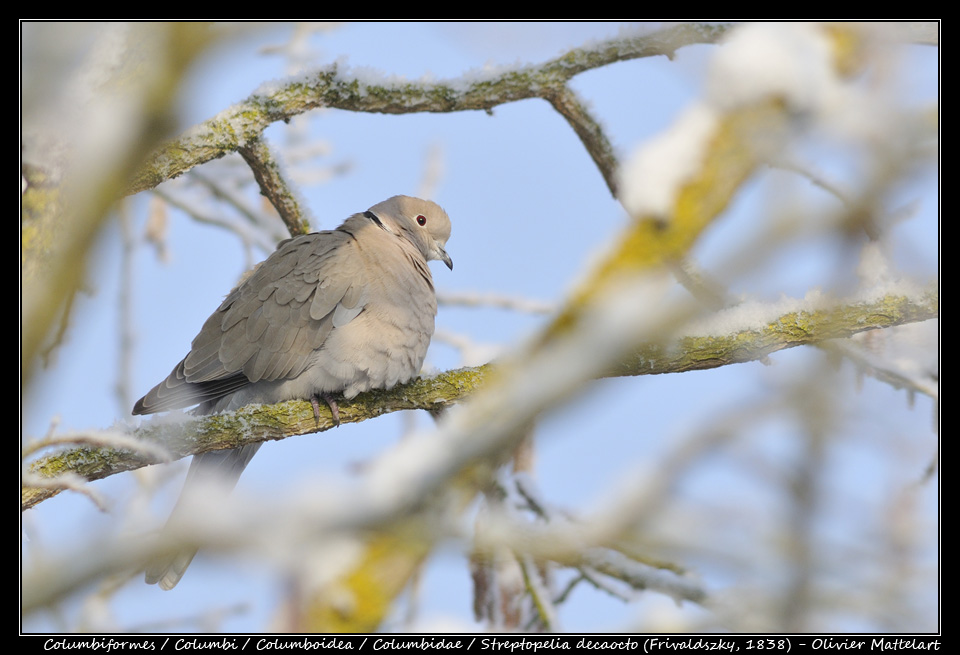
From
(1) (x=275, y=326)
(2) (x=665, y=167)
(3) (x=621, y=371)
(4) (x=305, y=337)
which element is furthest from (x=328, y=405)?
(2) (x=665, y=167)

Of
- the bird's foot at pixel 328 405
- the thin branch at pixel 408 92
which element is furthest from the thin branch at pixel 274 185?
the bird's foot at pixel 328 405

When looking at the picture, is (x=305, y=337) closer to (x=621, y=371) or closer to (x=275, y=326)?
(x=275, y=326)

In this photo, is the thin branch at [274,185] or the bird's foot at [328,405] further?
the thin branch at [274,185]

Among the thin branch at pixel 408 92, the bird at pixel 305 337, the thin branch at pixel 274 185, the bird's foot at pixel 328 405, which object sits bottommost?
the bird's foot at pixel 328 405

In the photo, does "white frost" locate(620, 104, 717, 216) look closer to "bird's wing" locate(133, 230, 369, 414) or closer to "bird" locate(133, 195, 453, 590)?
"bird" locate(133, 195, 453, 590)

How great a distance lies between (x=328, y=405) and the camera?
11.3ft

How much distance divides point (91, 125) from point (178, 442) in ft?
4.95

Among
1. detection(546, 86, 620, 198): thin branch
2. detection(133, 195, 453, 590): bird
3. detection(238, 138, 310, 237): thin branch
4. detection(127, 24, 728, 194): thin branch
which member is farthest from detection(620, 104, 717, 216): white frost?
detection(238, 138, 310, 237): thin branch

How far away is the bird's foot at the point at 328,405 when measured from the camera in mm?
3279

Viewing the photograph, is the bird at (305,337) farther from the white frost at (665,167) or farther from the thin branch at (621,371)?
the white frost at (665,167)

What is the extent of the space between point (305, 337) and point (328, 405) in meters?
0.37

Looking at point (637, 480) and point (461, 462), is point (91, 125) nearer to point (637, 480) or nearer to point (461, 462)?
point (461, 462)

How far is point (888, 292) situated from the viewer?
2.81 metres

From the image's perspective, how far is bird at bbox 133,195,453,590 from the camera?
11.4 feet
